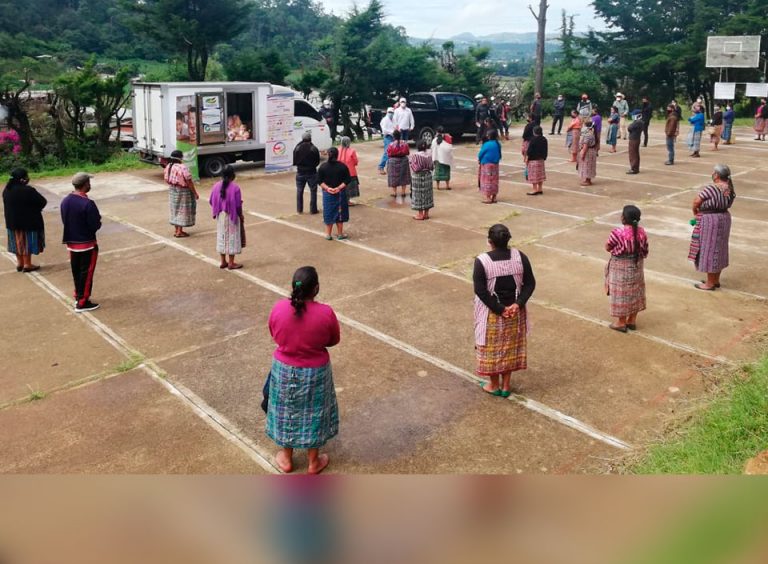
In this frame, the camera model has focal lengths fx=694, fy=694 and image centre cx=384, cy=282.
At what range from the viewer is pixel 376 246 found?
1088cm

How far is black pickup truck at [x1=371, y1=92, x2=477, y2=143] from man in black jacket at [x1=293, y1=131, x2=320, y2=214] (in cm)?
924

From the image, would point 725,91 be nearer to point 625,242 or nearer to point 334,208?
point 334,208

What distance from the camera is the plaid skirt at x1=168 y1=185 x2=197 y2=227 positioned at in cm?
1119

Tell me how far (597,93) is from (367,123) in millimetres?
14138

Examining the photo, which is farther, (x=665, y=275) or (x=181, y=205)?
(x=181, y=205)

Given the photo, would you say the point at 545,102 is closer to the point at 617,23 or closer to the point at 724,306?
the point at 617,23

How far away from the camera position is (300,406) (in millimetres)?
4703

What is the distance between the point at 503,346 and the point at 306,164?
760cm

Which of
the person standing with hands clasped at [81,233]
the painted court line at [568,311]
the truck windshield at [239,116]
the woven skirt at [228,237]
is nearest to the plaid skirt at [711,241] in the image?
the painted court line at [568,311]

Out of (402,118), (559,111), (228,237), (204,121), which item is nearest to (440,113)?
(402,118)

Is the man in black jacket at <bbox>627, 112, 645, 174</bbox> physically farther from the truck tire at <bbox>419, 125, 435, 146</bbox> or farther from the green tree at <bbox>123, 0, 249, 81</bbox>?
the green tree at <bbox>123, 0, 249, 81</bbox>

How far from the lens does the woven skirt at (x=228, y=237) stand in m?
9.38

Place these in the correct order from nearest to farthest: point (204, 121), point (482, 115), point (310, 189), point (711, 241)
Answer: point (711, 241)
point (310, 189)
point (204, 121)
point (482, 115)

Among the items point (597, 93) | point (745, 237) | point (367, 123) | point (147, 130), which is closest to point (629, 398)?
point (745, 237)
